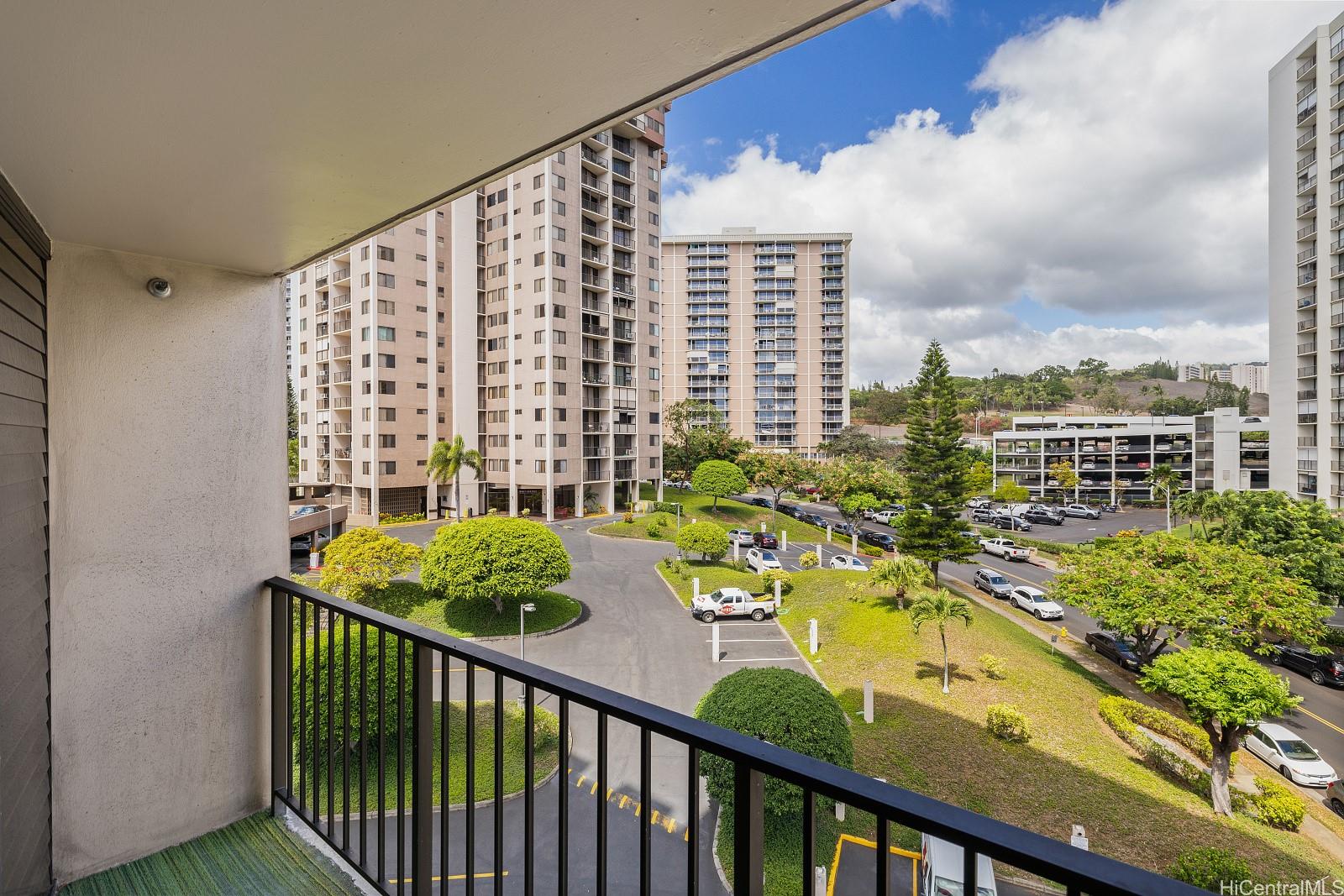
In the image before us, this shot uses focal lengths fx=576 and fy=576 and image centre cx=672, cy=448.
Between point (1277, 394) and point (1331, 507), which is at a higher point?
point (1277, 394)

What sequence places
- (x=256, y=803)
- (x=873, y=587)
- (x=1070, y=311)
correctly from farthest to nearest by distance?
(x=1070, y=311) < (x=873, y=587) < (x=256, y=803)

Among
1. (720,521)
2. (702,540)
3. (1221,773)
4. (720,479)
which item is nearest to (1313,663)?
(1221,773)

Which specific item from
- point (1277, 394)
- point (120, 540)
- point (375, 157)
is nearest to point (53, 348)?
point (120, 540)

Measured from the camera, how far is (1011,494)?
27656mm

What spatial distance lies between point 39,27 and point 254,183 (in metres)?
0.46

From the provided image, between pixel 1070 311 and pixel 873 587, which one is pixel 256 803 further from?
pixel 1070 311

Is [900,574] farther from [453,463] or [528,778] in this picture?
[453,463]

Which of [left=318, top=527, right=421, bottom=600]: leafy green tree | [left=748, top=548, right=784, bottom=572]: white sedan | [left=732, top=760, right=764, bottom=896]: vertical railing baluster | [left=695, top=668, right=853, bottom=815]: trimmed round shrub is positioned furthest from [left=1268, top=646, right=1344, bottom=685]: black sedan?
[left=318, top=527, right=421, bottom=600]: leafy green tree

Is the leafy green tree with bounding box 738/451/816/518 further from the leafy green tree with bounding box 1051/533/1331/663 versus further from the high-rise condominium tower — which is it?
the high-rise condominium tower

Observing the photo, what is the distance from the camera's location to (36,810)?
1.21m

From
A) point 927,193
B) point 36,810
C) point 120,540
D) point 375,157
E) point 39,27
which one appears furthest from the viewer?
point 927,193

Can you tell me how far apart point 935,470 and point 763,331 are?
26.1m

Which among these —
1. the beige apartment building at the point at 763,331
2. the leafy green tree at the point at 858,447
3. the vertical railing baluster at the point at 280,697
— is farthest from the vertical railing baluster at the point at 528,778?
the beige apartment building at the point at 763,331

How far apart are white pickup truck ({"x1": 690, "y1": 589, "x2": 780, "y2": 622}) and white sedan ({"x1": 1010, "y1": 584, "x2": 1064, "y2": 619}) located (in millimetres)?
6462
